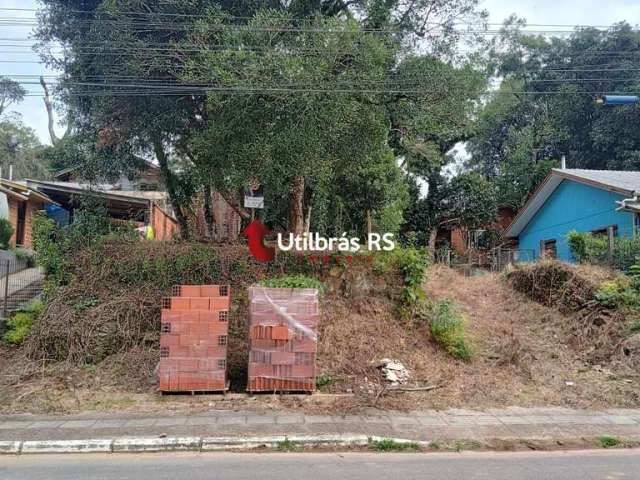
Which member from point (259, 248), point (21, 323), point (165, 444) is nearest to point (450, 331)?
point (259, 248)

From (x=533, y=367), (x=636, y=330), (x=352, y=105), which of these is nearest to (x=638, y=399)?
(x=533, y=367)

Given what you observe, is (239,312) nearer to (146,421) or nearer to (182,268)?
(182,268)

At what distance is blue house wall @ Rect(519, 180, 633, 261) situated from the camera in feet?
59.4

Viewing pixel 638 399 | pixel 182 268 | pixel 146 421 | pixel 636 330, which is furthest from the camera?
pixel 182 268

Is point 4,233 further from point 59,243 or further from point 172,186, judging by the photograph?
point 59,243

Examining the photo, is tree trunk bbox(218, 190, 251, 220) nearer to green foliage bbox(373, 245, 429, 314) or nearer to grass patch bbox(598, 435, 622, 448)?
green foliage bbox(373, 245, 429, 314)

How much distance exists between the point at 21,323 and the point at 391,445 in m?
9.15

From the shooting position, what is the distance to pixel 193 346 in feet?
28.1

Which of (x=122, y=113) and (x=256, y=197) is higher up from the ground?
(x=122, y=113)

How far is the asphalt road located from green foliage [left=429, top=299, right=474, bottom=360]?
156 inches

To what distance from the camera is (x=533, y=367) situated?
1002cm

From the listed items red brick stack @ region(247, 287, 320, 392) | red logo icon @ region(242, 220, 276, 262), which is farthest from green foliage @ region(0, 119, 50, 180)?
red brick stack @ region(247, 287, 320, 392)

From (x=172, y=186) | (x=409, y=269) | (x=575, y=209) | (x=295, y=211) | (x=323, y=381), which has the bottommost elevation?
(x=323, y=381)

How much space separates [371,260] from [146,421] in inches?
235
